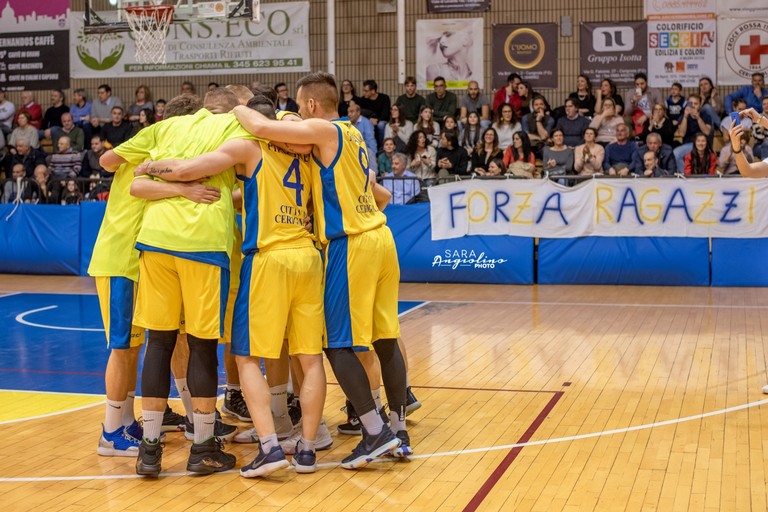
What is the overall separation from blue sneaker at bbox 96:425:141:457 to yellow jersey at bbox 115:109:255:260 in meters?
1.27

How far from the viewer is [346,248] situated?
5727 mm

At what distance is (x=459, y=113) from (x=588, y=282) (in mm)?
4863

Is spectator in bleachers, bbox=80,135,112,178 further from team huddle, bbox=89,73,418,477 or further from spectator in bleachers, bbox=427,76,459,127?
team huddle, bbox=89,73,418,477

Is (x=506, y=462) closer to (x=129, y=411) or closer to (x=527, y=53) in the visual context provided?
(x=129, y=411)

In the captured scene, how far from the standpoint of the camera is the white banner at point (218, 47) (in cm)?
1953

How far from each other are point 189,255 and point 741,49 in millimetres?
14730

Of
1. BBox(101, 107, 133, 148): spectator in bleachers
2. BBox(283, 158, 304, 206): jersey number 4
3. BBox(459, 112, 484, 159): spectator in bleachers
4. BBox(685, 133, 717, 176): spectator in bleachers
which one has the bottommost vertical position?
BBox(283, 158, 304, 206): jersey number 4

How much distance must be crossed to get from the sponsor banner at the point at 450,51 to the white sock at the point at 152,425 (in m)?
13.8

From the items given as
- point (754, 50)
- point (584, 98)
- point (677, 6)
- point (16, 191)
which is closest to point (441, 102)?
point (584, 98)

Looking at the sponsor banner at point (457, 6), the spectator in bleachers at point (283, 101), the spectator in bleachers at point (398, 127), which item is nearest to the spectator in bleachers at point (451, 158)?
the spectator in bleachers at point (398, 127)

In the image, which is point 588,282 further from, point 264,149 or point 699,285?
point 264,149

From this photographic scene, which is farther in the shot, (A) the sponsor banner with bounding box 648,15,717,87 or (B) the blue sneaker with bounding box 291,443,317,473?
(A) the sponsor banner with bounding box 648,15,717,87

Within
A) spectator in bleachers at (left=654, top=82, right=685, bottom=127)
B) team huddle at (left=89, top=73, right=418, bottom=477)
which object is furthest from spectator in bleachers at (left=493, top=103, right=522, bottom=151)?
team huddle at (left=89, top=73, right=418, bottom=477)

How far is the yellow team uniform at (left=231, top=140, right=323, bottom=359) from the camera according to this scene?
555 centimetres
